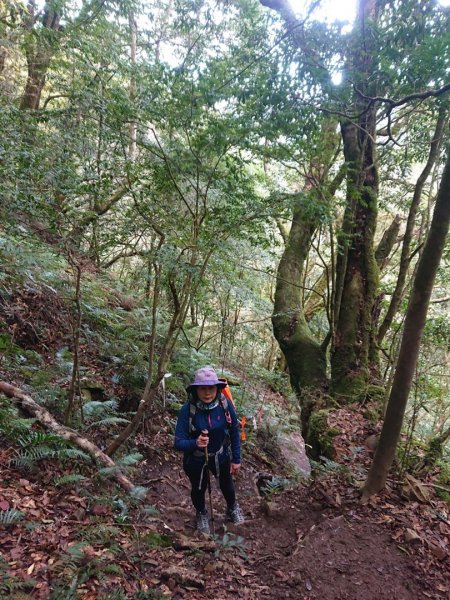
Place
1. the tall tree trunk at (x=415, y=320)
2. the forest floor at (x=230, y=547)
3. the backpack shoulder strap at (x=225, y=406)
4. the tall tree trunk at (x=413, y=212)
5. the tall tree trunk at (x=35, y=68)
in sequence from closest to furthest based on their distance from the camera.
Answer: the forest floor at (x=230, y=547)
the tall tree trunk at (x=415, y=320)
the backpack shoulder strap at (x=225, y=406)
the tall tree trunk at (x=413, y=212)
the tall tree trunk at (x=35, y=68)

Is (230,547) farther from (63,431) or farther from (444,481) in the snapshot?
(444,481)

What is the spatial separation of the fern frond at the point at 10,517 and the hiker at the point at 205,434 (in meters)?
1.60

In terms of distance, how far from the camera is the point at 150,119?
4.91 meters

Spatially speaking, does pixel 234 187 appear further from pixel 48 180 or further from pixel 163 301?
pixel 163 301

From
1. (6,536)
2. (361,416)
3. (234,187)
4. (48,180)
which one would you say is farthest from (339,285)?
(6,536)

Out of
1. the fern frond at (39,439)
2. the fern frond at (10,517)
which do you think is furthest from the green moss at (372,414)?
the fern frond at (10,517)

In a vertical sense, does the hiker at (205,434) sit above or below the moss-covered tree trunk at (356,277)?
below

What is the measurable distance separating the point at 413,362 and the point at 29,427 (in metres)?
4.26

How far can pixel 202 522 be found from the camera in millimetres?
4520

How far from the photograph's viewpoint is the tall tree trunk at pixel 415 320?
3.57 metres

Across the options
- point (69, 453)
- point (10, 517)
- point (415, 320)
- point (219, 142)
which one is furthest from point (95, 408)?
point (415, 320)

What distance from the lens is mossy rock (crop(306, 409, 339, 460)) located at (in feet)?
→ 18.9

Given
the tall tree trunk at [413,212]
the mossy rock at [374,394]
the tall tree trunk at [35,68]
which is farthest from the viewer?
the tall tree trunk at [35,68]

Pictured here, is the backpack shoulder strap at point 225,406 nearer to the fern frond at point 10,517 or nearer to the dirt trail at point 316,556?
the dirt trail at point 316,556
